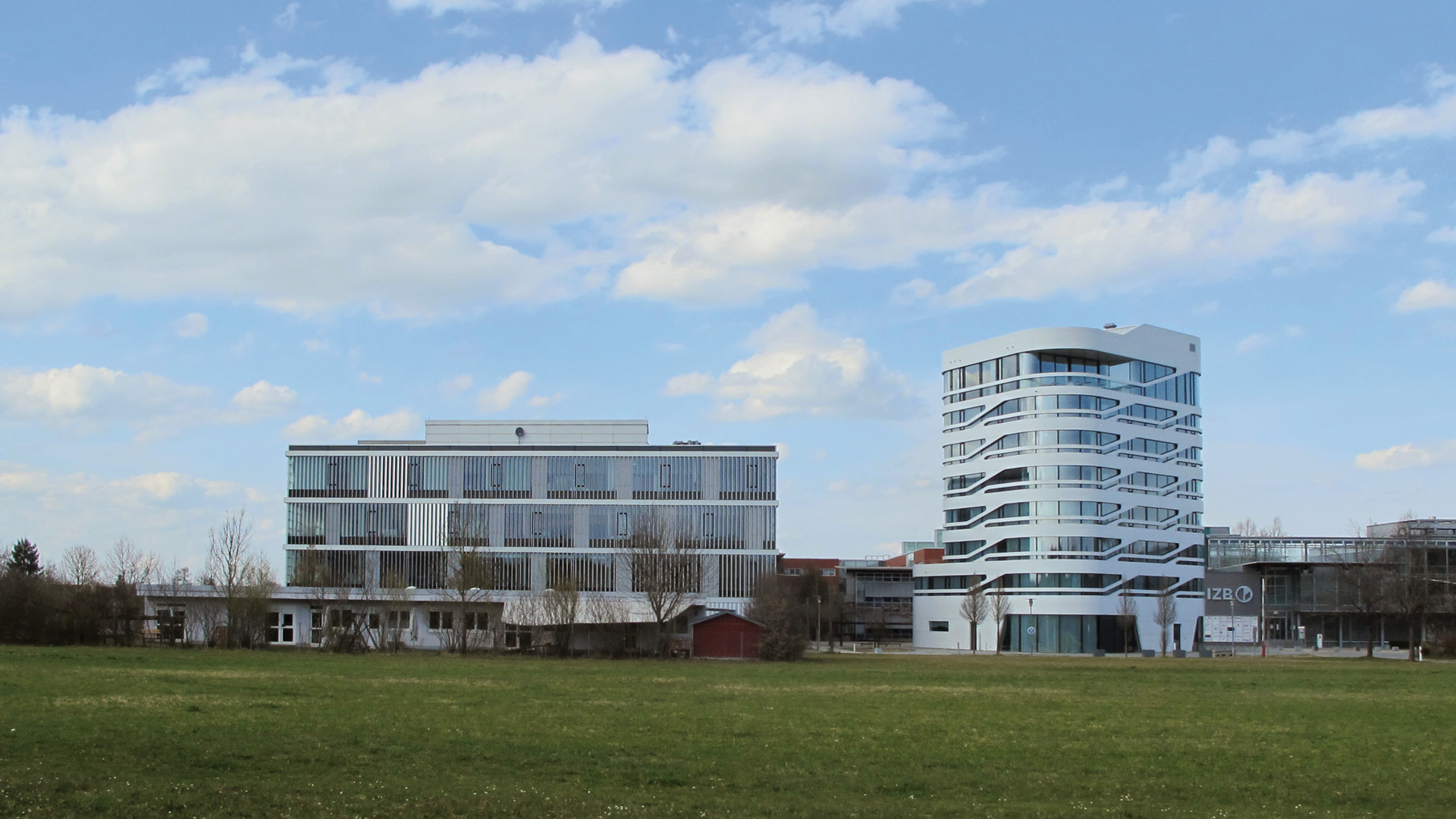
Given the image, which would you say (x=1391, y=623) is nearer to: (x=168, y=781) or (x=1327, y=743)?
(x=1327, y=743)

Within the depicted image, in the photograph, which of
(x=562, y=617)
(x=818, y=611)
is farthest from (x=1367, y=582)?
(x=562, y=617)

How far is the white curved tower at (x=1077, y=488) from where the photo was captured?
110812mm

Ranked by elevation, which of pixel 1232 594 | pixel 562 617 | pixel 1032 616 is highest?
pixel 562 617

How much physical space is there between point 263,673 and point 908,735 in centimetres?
2713

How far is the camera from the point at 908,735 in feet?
88.4

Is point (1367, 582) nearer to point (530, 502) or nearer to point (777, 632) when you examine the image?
point (777, 632)

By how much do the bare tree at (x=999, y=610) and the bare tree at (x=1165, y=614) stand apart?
12.6 m

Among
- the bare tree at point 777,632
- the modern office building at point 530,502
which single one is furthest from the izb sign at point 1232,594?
the bare tree at point 777,632

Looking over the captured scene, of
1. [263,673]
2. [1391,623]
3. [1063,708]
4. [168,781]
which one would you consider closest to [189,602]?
[263,673]

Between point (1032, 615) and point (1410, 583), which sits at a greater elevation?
point (1410, 583)

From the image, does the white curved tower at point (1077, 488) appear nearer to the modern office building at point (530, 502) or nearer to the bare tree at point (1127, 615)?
the bare tree at point (1127, 615)

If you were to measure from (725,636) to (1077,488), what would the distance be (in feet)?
150

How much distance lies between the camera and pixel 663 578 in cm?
7812

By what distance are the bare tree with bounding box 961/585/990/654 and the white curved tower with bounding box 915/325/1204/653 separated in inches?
45.2
